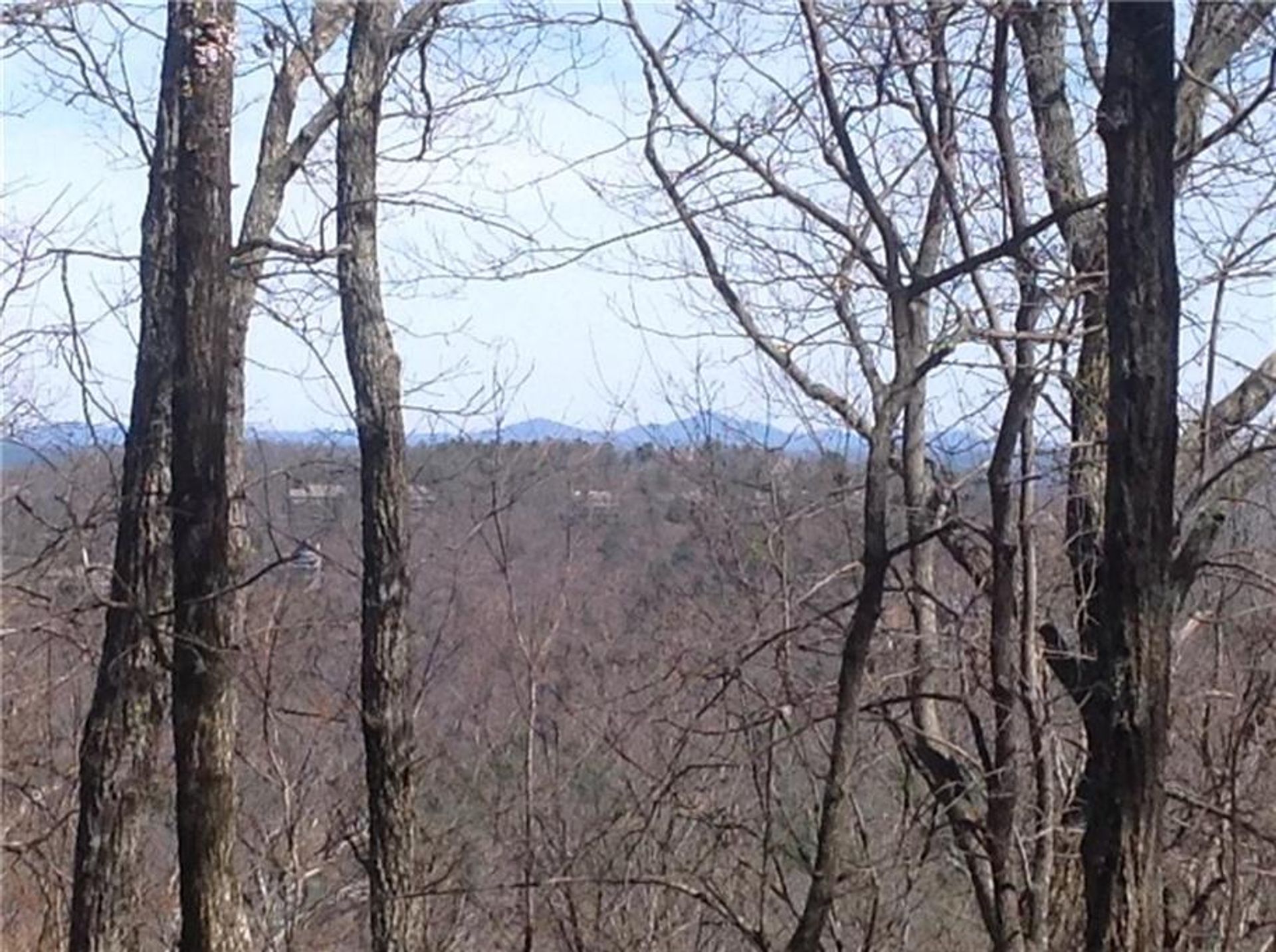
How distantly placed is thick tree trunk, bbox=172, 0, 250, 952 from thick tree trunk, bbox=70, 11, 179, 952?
124cm

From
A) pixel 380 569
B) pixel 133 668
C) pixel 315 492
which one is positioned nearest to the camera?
pixel 133 668

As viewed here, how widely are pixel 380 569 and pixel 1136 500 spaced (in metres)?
3.95

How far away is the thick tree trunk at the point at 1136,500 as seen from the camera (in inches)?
168

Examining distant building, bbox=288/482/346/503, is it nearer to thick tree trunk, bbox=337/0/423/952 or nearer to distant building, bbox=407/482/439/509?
distant building, bbox=407/482/439/509

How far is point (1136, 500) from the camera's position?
4.33 meters

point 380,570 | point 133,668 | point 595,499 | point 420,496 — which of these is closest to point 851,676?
point 380,570

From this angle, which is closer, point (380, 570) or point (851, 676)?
point (851, 676)

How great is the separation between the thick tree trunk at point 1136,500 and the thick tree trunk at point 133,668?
4005mm

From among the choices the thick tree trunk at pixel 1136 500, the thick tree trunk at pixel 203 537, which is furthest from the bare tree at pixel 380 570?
the thick tree trunk at pixel 1136 500

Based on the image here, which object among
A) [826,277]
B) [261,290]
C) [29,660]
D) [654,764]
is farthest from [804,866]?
[29,660]

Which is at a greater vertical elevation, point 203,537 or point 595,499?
point 595,499

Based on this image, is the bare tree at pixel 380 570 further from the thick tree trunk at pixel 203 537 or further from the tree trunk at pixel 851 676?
the tree trunk at pixel 851 676

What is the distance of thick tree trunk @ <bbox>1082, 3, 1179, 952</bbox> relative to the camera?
4277 millimetres

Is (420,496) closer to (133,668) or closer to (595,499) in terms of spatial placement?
(133,668)
